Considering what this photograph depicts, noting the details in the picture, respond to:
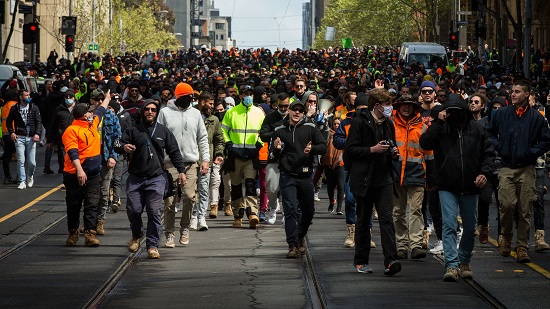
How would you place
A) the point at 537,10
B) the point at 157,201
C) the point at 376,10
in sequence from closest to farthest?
the point at 157,201
the point at 537,10
the point at 376,10

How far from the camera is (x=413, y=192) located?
1431 centimetres

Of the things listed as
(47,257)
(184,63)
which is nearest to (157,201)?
(47,257)

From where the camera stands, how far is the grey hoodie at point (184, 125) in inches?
621

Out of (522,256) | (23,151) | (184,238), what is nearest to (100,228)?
(184,238)

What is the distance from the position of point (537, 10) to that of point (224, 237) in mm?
54584

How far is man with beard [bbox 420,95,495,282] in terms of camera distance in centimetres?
1256

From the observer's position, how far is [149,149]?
47.6 ft

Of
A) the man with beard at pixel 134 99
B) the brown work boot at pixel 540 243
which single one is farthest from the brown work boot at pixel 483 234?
the man with beard at pixel 134 99

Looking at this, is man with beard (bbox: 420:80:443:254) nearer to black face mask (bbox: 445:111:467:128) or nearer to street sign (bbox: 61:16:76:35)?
black face mask (bbox: 445:111:467:128)

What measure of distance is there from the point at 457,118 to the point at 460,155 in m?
0.35

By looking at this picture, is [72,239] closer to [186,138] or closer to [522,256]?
[186,138]

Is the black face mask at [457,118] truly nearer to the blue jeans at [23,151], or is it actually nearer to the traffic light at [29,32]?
the blue jeans at [23,151]

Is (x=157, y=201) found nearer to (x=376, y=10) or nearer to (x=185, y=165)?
(x=185, y=165)

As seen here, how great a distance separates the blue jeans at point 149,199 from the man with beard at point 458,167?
325 cm
